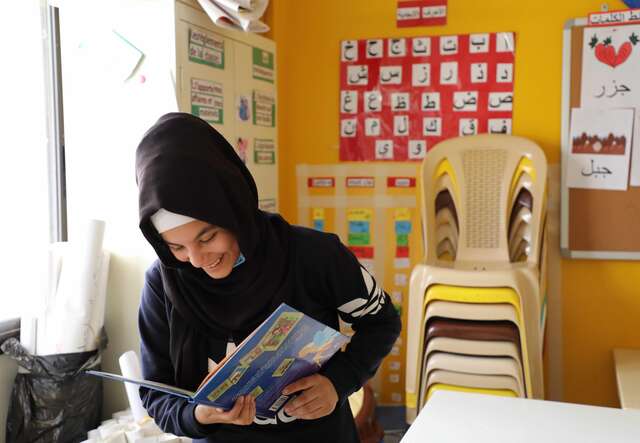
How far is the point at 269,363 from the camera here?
1184mm

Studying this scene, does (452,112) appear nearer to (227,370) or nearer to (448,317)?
(448,317)

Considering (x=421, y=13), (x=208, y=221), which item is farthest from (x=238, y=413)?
(x=421, y=13)

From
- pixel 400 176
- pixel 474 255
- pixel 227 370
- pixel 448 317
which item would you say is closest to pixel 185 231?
pixel 227 370

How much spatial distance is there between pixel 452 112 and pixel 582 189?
2.32 feet

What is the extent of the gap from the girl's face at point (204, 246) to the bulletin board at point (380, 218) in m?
2.17

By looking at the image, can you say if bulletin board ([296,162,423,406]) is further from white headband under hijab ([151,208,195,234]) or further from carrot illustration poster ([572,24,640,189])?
white headband under hijab ([151,208,195,234])

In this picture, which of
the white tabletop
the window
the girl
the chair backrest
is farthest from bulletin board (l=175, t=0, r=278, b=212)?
the white tabletop

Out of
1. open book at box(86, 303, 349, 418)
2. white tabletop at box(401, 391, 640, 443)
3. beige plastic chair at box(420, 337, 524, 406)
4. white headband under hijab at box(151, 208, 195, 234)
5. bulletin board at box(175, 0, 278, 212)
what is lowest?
beige plastic chair at box(420, 337, 524, 406)

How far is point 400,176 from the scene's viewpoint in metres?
3.35

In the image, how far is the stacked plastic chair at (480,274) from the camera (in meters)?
2.65

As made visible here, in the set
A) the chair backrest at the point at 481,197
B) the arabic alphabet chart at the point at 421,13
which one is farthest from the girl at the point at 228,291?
the arabic alphabet chart at the point at 421,13

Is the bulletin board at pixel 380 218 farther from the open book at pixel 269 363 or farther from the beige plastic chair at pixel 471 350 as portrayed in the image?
the open book at pixel 269 363

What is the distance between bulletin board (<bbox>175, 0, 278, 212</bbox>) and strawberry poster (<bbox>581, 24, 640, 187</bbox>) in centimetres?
146

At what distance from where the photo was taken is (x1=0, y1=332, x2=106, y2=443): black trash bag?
2276 mm
